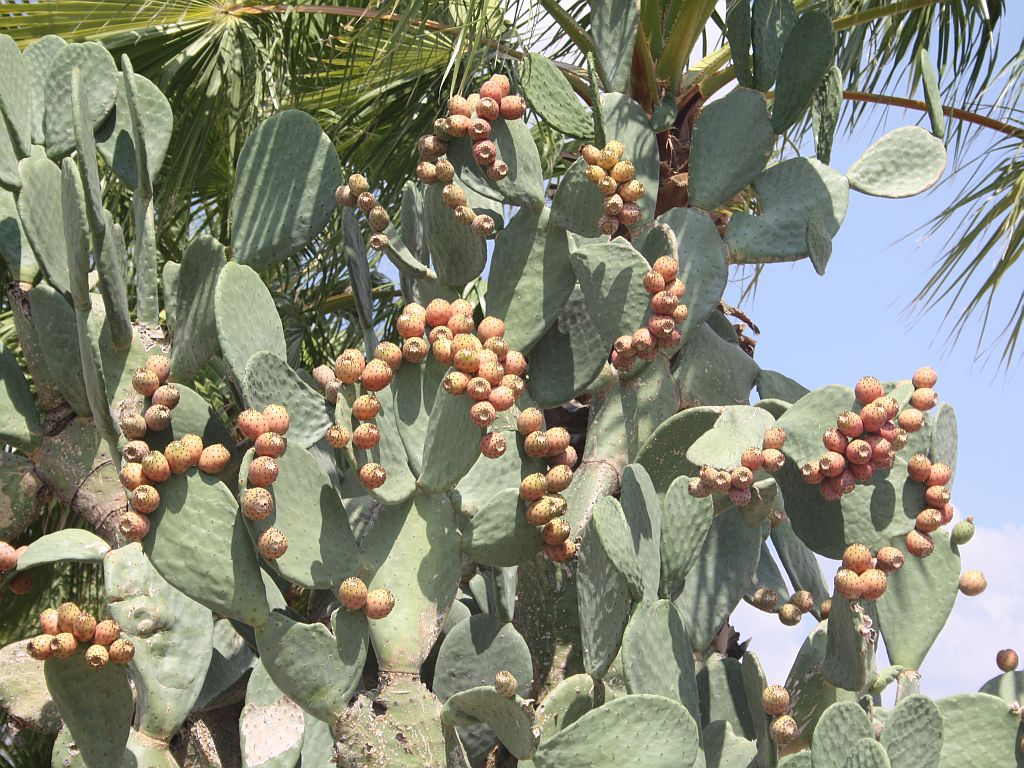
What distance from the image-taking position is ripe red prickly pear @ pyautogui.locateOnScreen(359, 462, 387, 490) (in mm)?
1910

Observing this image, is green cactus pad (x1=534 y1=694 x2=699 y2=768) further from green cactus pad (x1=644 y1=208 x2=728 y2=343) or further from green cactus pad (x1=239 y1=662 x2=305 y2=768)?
green cactus pad (x1=644 y1=208 x2=728 y2=343)

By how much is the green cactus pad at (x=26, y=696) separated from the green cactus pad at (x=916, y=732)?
137 cm

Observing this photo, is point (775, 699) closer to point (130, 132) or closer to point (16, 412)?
point (16, 412)

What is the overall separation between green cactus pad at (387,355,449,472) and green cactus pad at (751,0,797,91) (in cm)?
91

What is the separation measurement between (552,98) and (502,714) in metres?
1.14

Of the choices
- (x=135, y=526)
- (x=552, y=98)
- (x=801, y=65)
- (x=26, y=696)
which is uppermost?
(x=801, y=65)

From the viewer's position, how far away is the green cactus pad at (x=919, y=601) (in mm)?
2236

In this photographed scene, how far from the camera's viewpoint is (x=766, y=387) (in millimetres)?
2572

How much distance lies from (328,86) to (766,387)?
1.80 metres

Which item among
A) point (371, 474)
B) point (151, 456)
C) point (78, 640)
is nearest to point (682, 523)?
point (371, 474)

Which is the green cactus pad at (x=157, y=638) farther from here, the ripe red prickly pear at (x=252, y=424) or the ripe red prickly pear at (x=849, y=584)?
the ripe red prickly pear at (x=849, y=584)

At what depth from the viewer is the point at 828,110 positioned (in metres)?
2.53

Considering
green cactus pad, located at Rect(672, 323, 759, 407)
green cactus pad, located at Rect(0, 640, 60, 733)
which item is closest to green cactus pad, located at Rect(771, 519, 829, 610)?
green cactus pad, located at Rect(672, 323, 759, 407)

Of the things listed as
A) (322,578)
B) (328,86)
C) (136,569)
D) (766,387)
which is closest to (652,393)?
(766,387)
